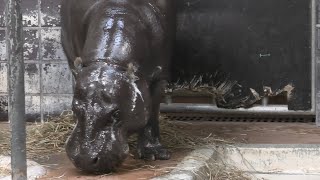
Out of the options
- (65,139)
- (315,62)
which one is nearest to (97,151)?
(65,139)

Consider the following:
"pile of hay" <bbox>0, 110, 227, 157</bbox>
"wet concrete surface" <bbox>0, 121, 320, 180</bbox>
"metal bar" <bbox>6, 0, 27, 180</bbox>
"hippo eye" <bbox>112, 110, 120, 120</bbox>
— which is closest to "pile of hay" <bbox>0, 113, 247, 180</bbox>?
"pile of hay" <bbox>0, 110, 227, 157</bbox>

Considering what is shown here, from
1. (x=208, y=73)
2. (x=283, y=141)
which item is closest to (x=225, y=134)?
(x=283, y=141)

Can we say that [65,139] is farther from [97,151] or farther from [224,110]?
[224,110]

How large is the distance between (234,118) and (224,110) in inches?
4.1

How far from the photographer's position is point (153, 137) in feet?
12.1

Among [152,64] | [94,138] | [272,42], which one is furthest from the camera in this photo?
[272,42]

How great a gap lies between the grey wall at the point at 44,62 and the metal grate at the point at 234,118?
90cm

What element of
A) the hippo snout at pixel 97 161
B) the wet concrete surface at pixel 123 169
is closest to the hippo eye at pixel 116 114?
the hippo snout at pixel 97 161

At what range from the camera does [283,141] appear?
4.17 metres

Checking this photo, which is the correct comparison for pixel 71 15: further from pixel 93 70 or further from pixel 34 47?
pixel 34 47

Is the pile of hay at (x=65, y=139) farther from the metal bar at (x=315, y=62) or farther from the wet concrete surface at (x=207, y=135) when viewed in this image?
the metal bar at (x=315, y=62)

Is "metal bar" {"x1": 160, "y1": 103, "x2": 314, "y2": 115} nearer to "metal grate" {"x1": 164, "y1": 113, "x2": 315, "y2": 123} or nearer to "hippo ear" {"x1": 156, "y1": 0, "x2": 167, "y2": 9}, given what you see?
"metal grate" {"x1": 164, "y1": 113, "x2": 315, "y2": 123}

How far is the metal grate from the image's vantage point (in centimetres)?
502

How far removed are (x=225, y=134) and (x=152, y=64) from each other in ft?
3.78
